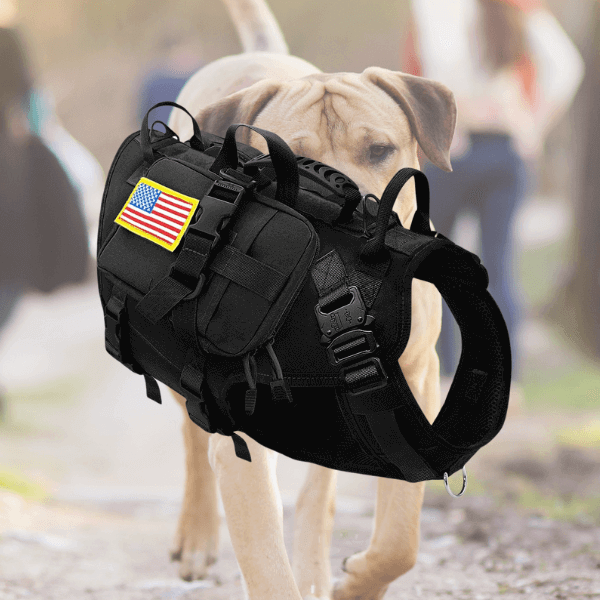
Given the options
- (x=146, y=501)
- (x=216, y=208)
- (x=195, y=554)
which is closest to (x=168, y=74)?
(x=216, y=208)

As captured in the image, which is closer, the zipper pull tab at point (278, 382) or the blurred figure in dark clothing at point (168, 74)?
the zipper pull tab at point (278, 382)

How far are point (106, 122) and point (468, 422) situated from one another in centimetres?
212

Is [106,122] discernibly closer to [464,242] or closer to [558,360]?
[464,242]

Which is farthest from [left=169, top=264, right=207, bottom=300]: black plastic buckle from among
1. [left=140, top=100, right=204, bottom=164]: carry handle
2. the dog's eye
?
the dog's eye

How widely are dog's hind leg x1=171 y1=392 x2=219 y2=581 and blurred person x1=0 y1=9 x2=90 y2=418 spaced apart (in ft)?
3.98

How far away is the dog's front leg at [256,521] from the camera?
1.72 meters

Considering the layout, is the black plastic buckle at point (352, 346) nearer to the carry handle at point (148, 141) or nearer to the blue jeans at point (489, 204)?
the carry handle at point (148, 141)

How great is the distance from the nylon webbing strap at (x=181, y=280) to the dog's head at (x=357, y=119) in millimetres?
572

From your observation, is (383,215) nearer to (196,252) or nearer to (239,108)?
(196,252)

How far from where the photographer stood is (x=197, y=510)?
2.35 meters

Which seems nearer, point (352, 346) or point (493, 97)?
point (352, 346)

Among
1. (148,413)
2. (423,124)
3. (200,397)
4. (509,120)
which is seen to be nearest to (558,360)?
(509,120)

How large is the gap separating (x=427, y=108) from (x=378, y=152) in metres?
0.25

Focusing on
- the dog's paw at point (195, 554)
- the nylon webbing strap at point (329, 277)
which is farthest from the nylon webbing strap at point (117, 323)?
the dog's paw at point (195, 554)
